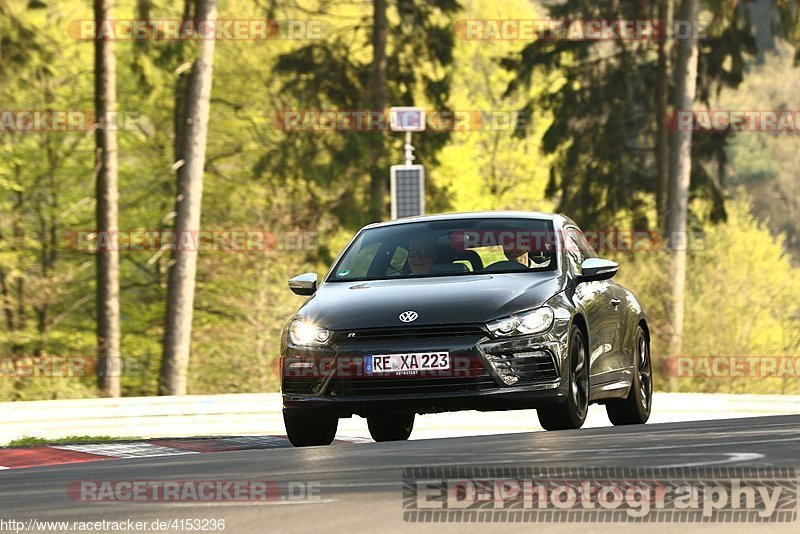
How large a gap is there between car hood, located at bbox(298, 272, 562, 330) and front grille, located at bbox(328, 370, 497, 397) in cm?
38

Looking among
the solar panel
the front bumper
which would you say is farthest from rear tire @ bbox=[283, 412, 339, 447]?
the solar panel

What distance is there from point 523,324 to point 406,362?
86 centimetres

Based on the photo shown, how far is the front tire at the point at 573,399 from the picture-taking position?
12.0m

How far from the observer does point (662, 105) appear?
44344 millimetres

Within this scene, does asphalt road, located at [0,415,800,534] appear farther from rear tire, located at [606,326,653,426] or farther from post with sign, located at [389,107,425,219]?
post with sign, located at [389,107,425,219]

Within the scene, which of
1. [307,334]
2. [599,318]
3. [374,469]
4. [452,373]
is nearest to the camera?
[374,469]

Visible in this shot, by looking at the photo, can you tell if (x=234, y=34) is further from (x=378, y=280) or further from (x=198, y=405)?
(x=378, y=280)

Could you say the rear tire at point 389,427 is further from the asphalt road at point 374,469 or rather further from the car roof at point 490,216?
the asphalt road at point 374,469

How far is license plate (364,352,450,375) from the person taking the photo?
11539 millimetres

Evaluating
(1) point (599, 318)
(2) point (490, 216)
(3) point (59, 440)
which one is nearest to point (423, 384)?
(1) point (599, 318)

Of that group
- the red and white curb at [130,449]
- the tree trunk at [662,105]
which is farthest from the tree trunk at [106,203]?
the red and white curb at [130,449]

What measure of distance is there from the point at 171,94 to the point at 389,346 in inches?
1270

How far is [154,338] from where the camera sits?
150 ft

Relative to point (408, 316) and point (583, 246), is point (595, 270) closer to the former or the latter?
point (583, 246)
